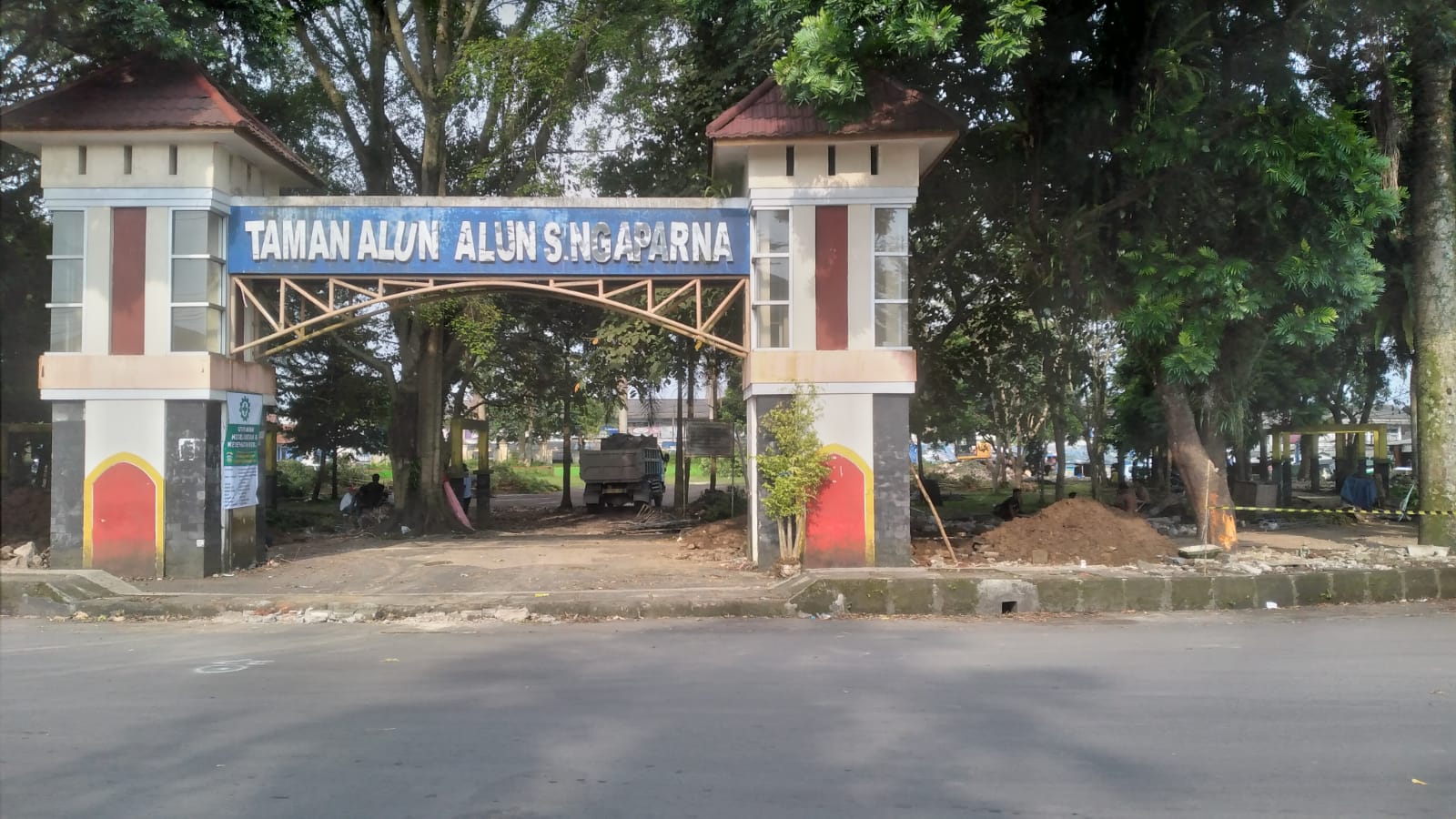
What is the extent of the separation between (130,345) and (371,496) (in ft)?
40.1

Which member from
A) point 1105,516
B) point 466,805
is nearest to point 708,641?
point 466,805

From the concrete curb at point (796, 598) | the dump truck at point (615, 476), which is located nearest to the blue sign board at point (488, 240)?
the concrete curb at point (796, 598)

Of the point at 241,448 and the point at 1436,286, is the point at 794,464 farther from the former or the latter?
the point at 1436,286

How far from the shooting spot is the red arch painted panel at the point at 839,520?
12906 mm

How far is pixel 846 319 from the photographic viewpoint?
511 inches

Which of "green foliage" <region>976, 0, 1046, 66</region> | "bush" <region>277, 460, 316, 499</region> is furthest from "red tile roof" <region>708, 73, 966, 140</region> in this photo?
"bush" <region>277, 460, 316, 499</region>

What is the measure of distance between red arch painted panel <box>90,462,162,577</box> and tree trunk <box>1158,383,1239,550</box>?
1429 centimetres

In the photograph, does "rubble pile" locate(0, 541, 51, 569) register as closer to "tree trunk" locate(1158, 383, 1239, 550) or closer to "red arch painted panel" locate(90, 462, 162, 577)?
"red arch painted panel" locate(90, 462, 162, 577)

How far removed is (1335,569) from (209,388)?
46.6ft

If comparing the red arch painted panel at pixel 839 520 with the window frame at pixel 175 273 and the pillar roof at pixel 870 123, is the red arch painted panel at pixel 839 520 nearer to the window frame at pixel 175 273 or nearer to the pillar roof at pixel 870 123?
the pillar roof at pixel 870 123

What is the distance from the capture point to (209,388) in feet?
41.4

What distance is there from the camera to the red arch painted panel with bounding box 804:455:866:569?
1291 centimetres

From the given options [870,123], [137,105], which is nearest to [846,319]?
[870,123]

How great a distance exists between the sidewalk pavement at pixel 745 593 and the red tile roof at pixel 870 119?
555 centimetres
